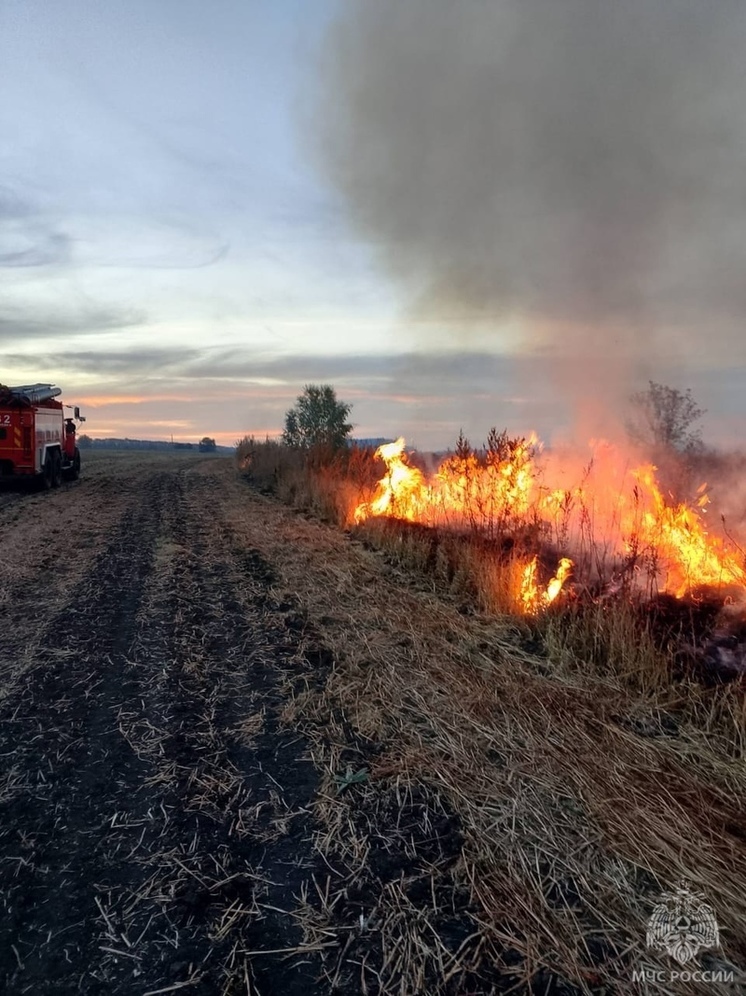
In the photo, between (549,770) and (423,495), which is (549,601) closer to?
(549,770)

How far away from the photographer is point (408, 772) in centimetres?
348

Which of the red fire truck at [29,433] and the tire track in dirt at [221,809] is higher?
the red fire truck at [29,433]

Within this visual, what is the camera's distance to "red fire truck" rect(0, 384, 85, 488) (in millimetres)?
16969

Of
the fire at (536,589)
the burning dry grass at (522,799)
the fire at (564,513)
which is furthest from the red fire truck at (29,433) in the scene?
the fire at (536,589)

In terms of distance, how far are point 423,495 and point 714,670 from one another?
701cm

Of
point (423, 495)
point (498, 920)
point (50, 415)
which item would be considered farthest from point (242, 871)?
point (50, 415)

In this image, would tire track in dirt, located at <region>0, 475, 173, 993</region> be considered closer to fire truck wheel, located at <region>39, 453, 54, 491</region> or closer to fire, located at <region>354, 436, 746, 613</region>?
fire, located at <region>354, 436, 746, 613</region>

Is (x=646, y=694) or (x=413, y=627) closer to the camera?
(x=646, y=694)

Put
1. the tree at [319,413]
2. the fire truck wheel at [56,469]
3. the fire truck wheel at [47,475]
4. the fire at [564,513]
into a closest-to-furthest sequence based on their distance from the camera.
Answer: the fire at [564,513] < the fire truck wheel at [47,475] < the fire truck wheel at [56,469] < the tree at [319,413]

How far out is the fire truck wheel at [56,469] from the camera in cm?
1975

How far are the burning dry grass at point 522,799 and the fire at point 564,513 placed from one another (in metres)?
1.14

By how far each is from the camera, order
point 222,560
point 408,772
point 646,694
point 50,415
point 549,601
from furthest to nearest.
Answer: point 50,415 → point 222,560 → point 549,601 → point 646,694 → point 408,772

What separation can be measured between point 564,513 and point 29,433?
15717mm

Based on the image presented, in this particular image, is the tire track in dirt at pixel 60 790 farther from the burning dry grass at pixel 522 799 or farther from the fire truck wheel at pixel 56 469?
the fire truck wheel at pixel 56 469
